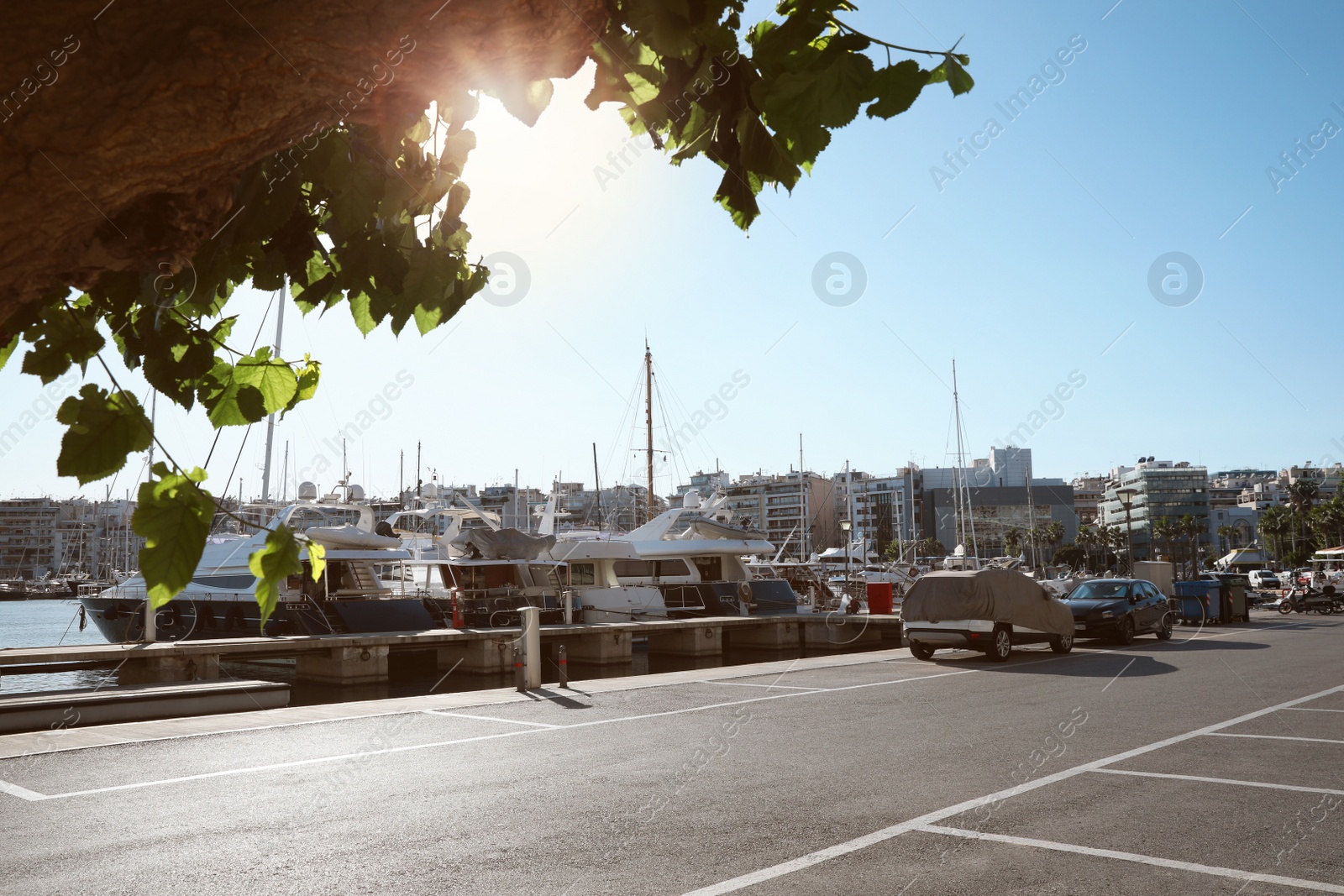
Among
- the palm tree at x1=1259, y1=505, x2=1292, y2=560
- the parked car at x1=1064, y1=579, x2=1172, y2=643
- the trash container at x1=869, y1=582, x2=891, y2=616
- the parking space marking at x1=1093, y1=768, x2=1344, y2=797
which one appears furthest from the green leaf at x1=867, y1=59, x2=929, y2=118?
the palm tree at x1=1259, y1=505, x2=1292, y2=560

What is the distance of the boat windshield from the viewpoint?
83.1 feet

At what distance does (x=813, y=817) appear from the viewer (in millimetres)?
7152

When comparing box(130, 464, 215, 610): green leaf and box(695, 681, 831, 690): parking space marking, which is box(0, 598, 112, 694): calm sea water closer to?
box(695, 681, 831, 690): parking space marking

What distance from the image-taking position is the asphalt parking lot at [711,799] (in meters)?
5.85

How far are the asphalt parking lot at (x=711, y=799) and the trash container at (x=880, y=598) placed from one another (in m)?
19.7

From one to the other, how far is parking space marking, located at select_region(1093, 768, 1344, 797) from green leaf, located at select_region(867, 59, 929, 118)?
873 centimetres

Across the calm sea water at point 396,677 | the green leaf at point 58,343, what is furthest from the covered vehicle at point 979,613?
the green leaf at point 58,343

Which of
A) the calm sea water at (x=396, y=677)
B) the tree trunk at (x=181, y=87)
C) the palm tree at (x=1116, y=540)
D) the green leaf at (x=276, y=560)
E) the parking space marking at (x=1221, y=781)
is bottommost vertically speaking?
the calm sea water at (x=396, y=677)

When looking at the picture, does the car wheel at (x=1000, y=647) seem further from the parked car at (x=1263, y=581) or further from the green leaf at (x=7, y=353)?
the parked car at (x=1263, y=581)

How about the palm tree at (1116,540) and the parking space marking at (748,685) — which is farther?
the palm tree at (1116,540)

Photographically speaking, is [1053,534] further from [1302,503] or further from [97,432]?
[97,432]

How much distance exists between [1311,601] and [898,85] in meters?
53.3

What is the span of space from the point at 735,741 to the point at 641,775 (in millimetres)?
2127

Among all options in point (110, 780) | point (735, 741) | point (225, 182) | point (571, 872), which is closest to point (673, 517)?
point (735, 741)
